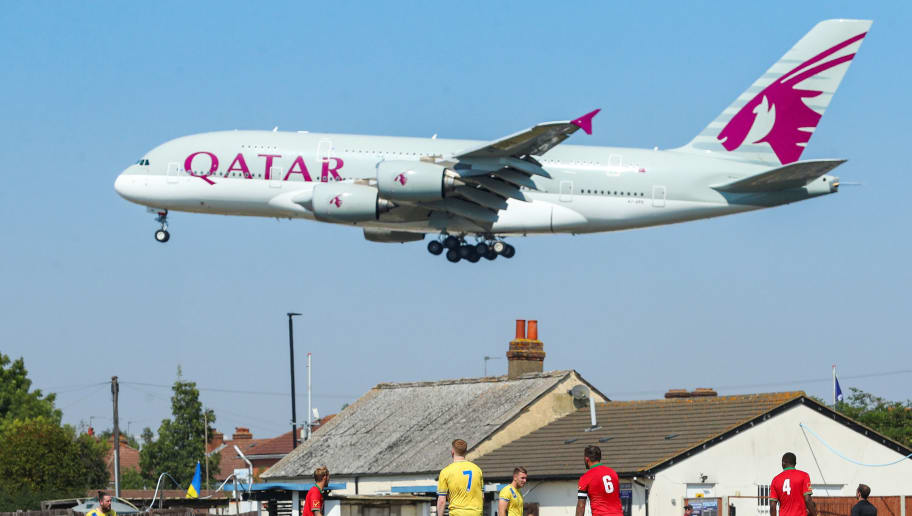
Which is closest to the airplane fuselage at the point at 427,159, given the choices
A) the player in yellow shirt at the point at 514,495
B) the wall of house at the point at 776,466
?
the wall of house at the point at 776,466

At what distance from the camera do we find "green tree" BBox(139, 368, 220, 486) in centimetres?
12538

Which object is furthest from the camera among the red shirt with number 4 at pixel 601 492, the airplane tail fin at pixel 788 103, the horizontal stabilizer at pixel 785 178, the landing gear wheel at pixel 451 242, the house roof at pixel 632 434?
the airplane tail fin at pixel 788 103

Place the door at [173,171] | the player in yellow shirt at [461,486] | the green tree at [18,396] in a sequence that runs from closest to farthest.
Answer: the player in yellow shirt at [461,486] < the door at [173,171] < the green tree at [18,396]

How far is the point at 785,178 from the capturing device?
51656 millimetres

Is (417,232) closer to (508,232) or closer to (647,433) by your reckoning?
Answer: (508,232)

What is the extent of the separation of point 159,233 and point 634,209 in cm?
1870

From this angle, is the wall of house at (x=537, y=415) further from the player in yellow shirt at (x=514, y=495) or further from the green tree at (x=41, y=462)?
the green tree at (x=41, y=462)

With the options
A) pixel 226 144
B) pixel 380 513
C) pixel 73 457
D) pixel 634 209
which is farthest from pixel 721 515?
pixel 73 457

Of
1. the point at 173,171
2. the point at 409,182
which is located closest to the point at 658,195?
the point at 409,182

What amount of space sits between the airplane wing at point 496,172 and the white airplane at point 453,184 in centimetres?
5

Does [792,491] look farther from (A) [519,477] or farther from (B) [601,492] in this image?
(A) [519,477]

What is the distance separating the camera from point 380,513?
34.0 meters

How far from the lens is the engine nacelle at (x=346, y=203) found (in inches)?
2076

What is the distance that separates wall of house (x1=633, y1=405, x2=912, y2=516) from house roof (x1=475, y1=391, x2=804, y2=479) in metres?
0.55
